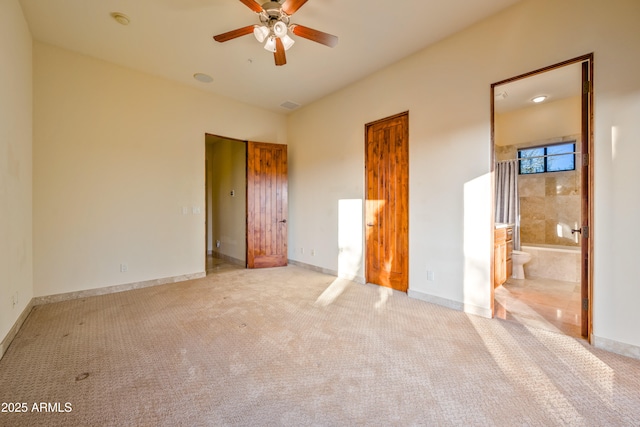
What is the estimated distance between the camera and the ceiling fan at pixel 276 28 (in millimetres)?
2307

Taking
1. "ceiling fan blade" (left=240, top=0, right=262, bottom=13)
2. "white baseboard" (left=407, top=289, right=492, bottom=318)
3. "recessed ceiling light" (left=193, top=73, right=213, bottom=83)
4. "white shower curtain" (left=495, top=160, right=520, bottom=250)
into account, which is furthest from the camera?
"white shower curtain" (left=495, top=160, right=520, bottom=250)

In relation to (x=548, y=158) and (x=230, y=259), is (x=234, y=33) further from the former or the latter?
(x=548, y=158)

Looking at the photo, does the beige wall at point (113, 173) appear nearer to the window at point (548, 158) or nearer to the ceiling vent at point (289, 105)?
the ceiling vent at point (289, 105)

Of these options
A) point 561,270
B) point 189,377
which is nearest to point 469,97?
point 561,270

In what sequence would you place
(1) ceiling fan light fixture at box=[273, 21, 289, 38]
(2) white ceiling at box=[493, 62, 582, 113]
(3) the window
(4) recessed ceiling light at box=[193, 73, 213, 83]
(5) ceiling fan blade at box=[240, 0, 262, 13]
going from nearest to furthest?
(5) ceiling fan blade at box=[240, 0, 262, 13], (1) ceiling fan light fixture at box=[273, 21, 289, 38], (2) white ceiling at box=[493, 62, 582, 113], (4) recessed ceiling light at box=[193, 73, 213, 83], (3) the window

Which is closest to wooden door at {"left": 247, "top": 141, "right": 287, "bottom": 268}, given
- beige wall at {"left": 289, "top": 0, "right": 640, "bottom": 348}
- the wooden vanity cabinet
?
beige wall at {"left": 289, "top": 0, "right": 640, "bottom": 348}

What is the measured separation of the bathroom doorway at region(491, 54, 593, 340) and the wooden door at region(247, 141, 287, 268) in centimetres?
367

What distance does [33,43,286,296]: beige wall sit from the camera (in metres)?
3.21

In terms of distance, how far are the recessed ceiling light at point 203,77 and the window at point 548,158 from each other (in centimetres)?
552

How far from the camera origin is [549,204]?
15.2 feet

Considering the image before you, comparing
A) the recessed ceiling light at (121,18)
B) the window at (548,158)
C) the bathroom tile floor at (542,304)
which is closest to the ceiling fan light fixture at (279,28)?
the recessed ceiling light at (121,18)

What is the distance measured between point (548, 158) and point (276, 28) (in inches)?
198

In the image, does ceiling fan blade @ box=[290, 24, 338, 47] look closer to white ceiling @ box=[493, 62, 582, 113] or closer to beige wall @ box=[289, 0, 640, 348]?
beige wall @ box=[289, 0, 640, 348]

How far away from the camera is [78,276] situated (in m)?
3.38
